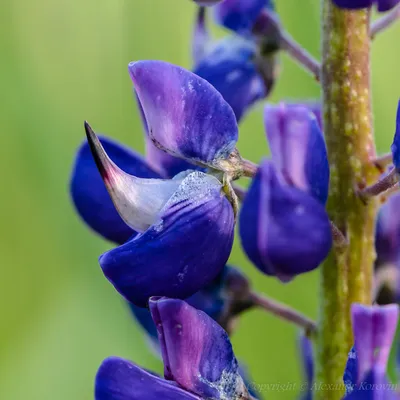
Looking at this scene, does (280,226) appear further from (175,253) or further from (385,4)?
(385,4)

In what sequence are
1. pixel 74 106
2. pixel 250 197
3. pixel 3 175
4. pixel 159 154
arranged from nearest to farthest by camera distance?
pixel 250 197
pixel 159 154
pixel 3 175
pixel 74 106

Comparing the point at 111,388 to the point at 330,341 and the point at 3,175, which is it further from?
the point at 3,175

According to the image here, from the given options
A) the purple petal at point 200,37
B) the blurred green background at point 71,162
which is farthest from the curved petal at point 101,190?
the blurred green background at point 71,162

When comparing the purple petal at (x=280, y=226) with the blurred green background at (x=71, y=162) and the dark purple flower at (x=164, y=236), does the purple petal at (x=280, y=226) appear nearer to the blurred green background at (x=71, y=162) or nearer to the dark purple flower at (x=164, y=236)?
the dark purple flower at (x=164, y=236)

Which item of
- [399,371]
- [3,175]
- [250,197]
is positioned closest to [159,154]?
[250,197]

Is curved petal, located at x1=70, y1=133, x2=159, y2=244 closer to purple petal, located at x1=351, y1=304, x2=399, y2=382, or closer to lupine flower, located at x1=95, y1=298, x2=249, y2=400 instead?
lupine flower, located at x1=95, y1=298, x2=249, y2=400

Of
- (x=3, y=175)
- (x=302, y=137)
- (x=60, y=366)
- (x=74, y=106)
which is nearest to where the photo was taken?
(x=302, y=137)

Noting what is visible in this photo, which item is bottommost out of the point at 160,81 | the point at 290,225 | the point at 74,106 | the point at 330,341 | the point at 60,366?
the point at 60,366
